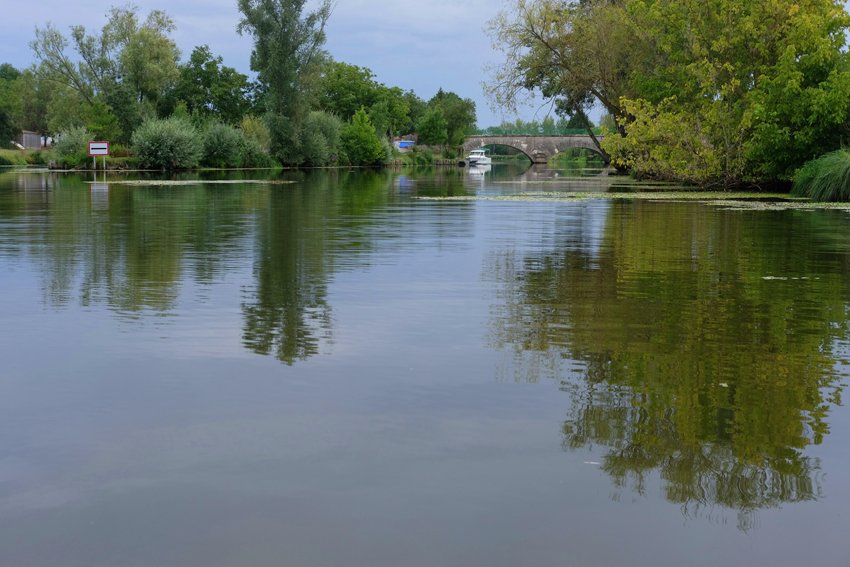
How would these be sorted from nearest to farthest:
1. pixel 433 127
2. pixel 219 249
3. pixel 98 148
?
1. pixel 219 249
2. pixel 98 148
3. pixel 433 127

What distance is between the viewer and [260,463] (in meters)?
5.11

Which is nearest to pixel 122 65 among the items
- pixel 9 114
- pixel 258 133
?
pixel 258 133

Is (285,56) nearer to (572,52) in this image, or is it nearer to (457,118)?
(572,52)

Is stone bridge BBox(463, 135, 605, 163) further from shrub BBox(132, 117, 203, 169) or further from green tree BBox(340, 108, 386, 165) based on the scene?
shrub BBox(132, 117, 203, 169)

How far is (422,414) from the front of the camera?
6.04 m

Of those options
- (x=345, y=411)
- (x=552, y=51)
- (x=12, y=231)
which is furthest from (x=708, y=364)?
(x=552, y=51)

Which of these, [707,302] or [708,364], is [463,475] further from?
[707,302]

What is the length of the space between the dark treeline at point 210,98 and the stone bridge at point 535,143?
31.6m

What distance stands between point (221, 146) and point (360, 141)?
24.5 meters

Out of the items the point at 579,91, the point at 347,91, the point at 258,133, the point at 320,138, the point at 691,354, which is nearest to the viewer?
the point at 691,354

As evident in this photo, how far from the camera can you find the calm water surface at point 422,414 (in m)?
4.24

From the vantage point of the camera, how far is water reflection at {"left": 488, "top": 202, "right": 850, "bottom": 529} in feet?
17.0

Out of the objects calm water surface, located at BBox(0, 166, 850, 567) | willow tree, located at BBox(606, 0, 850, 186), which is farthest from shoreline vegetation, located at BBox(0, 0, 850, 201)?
calm water surface, located at BBox(0, 166, 850, 567)

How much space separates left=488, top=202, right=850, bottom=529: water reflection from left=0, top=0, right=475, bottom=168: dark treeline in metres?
63.3
